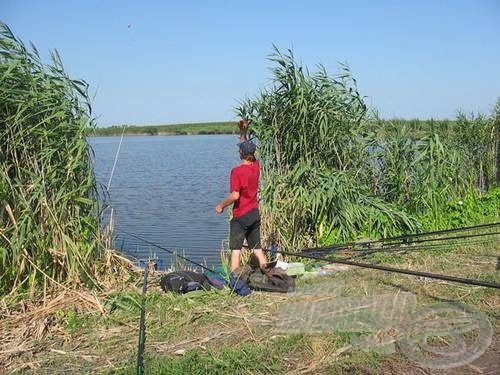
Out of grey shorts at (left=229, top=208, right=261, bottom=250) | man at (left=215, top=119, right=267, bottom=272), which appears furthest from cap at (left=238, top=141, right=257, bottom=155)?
grey shorts at (left=229, top=208, right=261, bottom=250)

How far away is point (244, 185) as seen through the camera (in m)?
5.75

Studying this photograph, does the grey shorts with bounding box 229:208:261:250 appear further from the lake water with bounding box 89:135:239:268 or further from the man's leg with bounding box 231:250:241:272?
the lake water with bounding box 89:135:239:268

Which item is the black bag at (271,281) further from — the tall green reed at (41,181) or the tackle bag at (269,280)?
the tall green reed at (41,181)

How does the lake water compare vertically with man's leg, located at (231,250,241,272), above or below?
below

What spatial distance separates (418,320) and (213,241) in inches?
274

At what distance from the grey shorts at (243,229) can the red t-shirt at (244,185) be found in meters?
0.06

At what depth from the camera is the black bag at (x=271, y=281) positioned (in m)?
5.10

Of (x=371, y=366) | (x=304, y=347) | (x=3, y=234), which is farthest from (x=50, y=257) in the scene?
(x=371, y=366)

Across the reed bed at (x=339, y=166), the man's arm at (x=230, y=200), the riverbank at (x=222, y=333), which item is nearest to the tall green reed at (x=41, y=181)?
the riverbank at (x=222, y=333)

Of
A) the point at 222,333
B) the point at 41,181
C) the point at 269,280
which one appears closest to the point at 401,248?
the point at 269,280

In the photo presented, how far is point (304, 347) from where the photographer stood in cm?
364

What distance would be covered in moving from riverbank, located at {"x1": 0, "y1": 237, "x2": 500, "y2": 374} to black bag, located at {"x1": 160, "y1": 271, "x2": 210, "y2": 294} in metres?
0.11

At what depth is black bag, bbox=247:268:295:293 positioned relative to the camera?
5.10 meters

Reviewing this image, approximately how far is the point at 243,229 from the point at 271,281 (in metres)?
0.89
